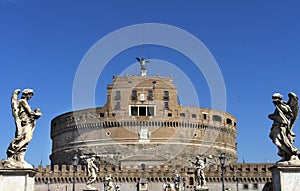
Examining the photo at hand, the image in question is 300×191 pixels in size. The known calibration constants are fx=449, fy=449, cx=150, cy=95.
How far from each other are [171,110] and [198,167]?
154 ft

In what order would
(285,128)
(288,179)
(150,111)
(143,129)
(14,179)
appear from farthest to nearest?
(150,111)
(143,129)
(285,128)
(288,179)
(14,179)

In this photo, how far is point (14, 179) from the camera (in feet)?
29.9

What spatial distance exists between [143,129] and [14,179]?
60.1 metres

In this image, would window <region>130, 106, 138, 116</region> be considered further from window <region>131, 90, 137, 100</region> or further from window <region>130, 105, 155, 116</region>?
window <region>131, 90, 137, 100</region>

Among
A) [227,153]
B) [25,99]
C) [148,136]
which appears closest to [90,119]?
[148,136]

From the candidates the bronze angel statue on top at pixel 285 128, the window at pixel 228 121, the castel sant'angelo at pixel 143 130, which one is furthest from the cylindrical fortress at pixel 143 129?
the bronze angel statue on top at pixel 285 128

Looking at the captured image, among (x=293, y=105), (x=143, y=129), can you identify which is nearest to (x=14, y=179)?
(x=293, y=105)

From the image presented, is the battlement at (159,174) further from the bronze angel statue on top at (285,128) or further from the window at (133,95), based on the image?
the bronze angel statue on top at (285,128)

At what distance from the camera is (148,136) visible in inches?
2726

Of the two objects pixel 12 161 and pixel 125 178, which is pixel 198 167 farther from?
pixel 125 178

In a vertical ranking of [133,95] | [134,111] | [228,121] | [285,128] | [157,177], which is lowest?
Result: [285,128]

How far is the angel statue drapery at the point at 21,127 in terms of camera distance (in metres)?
9.23

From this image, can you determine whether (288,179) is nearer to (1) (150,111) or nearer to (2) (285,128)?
(2) (285,128)

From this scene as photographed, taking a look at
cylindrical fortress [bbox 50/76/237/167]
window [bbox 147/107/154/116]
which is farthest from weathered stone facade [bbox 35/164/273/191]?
window [bbox 147/107/154/116]
